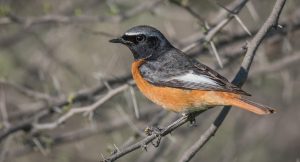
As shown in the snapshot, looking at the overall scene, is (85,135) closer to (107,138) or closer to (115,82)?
(115,82)

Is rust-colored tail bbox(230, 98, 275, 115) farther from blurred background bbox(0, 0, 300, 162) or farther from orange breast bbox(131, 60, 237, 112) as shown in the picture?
blurred background bbox(0, 0, 300, 162)

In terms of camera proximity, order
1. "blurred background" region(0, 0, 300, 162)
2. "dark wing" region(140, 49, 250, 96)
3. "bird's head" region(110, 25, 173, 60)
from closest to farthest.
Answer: "dark wing" region(140, 49, 250, 96), "bird's head" region(110, 25, 173, 60), "blurred background" region(0, 0, 300, 162)

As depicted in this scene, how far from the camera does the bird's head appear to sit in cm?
667

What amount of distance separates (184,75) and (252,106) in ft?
3.36

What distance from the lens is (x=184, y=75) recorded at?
6.15 m

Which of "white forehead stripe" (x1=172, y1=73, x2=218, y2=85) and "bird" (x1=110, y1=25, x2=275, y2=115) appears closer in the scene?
"bird" (x1=110, y1=25, x2=275, y2=115)

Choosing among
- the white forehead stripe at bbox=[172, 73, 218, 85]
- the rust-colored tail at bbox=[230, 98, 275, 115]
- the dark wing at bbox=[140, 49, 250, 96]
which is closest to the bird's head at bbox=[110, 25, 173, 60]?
the dark wing at bbox=[140, 49, 250, 96]

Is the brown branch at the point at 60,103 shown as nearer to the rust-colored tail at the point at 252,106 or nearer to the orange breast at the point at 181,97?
the orange breast at the point at 181,97

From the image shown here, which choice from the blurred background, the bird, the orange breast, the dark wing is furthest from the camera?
the blurred background

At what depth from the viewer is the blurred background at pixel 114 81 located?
7.55m

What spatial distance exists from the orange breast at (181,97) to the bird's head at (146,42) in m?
0.45

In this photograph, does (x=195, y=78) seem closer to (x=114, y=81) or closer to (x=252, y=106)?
(x=252, y=106)

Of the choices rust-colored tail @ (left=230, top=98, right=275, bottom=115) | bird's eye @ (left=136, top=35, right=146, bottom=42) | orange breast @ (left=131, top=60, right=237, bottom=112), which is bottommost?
orange breast @ (left=131, top=60, right=237, bottom=112)

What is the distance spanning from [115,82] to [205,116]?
64.2 inches
